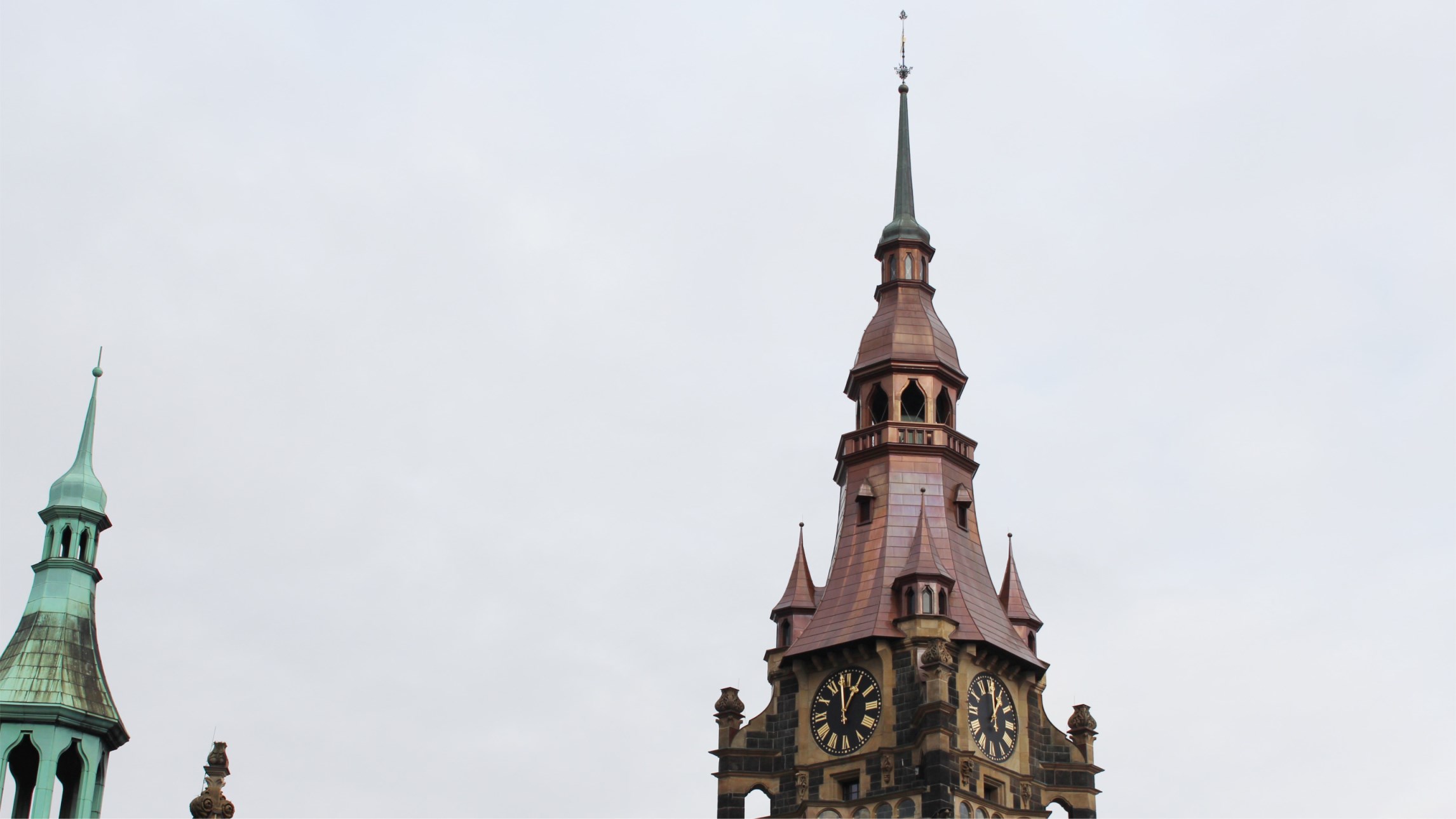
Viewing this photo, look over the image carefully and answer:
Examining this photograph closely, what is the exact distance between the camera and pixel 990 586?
374ft

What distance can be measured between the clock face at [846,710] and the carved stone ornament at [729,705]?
329cm

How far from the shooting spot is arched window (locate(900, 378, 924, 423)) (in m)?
117

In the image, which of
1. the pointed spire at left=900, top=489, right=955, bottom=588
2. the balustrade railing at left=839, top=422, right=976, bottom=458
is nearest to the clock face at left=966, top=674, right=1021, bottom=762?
the pointed spire at left=900, top=489, right=955, bottom=588

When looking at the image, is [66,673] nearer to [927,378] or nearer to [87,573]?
[87,573]

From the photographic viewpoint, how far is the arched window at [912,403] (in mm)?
116688

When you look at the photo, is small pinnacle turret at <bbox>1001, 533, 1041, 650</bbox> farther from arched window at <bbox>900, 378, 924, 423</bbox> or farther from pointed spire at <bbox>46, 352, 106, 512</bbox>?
pointed spire at <bbox>46, 352, 106, 512</bbox>

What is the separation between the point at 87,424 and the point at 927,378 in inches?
1438

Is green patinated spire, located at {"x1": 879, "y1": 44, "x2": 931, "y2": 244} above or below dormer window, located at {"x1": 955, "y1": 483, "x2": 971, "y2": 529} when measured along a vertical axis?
above

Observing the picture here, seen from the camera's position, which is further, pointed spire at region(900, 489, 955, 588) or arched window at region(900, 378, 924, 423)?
arched window at region(900, 378, 924, 423)

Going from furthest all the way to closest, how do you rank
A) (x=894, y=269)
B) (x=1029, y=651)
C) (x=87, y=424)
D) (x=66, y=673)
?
(x=894, y=269) < (x=1029, y=651) < (x=87, y=424) < (x=66, y=673)

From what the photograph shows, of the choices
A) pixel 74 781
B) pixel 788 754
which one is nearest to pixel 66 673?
pixel 74 781

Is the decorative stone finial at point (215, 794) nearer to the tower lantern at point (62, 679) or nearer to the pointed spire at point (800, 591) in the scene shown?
the tower lantern at point (62, 679)

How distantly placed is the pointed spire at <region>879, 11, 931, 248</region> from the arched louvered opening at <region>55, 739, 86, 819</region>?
45416mm

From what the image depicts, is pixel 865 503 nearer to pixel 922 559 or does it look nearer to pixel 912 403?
pixel 912 403
